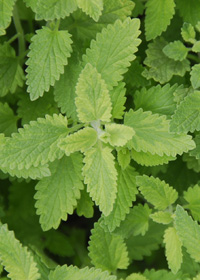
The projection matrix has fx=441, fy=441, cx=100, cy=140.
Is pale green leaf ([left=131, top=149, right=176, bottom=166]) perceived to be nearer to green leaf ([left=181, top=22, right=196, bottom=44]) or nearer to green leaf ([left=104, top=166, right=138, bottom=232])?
green leaf ([left=104, top=166, right=138, bottom=232])

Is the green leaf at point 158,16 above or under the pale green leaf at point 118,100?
above

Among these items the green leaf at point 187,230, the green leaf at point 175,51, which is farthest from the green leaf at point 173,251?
the green leaf at point 175,51

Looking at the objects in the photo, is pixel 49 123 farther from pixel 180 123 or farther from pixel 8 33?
pixel 8 33

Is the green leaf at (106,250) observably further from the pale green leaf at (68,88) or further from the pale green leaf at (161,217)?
the pale green leaf at (68,88)

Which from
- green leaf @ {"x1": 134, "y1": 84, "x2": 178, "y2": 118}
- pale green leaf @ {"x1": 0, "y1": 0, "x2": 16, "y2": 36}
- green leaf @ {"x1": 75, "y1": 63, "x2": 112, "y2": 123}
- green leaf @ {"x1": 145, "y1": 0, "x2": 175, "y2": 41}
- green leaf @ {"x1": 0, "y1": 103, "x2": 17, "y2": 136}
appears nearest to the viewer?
green leaf @ {"x1": 75, "y1": 63, "x2": 112, "y2": 123}

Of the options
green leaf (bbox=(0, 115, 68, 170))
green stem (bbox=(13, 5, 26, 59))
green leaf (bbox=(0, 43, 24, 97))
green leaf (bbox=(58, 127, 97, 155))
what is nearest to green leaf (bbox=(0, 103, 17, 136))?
green leaf (bbox=(0, 43, 24, 97))
